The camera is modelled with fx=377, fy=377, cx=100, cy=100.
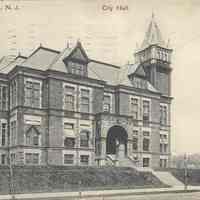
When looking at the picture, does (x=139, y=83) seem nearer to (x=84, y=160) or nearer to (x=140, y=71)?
(x=140, y=71)

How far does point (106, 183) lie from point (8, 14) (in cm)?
1203

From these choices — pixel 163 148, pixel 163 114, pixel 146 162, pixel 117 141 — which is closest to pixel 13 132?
pixel 117 141

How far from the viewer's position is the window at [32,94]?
30013 mm

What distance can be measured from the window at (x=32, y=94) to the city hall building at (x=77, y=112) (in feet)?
0.26

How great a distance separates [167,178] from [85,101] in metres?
9.61

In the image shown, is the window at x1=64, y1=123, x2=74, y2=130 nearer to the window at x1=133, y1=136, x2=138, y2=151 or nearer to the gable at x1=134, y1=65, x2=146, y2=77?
the window at x1=133, y1=136, x2=138, y2=151

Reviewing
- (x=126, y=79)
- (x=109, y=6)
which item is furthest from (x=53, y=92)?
(x=109, y=6)

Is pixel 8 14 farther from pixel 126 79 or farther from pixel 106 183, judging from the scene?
pixel 126 79

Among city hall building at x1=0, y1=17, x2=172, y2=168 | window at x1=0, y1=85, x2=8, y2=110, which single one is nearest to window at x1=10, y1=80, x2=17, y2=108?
city hall building at x1=0, y1=17, x2=172, y2=168

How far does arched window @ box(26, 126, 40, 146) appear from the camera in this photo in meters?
29.6

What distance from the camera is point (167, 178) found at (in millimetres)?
28359

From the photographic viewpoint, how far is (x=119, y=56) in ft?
75.2

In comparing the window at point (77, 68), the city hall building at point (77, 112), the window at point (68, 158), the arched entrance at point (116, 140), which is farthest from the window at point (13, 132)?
the arched entrance at point (116, 140)

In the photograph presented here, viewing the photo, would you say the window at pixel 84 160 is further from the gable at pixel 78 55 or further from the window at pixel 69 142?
the gable at pixel 78 55
